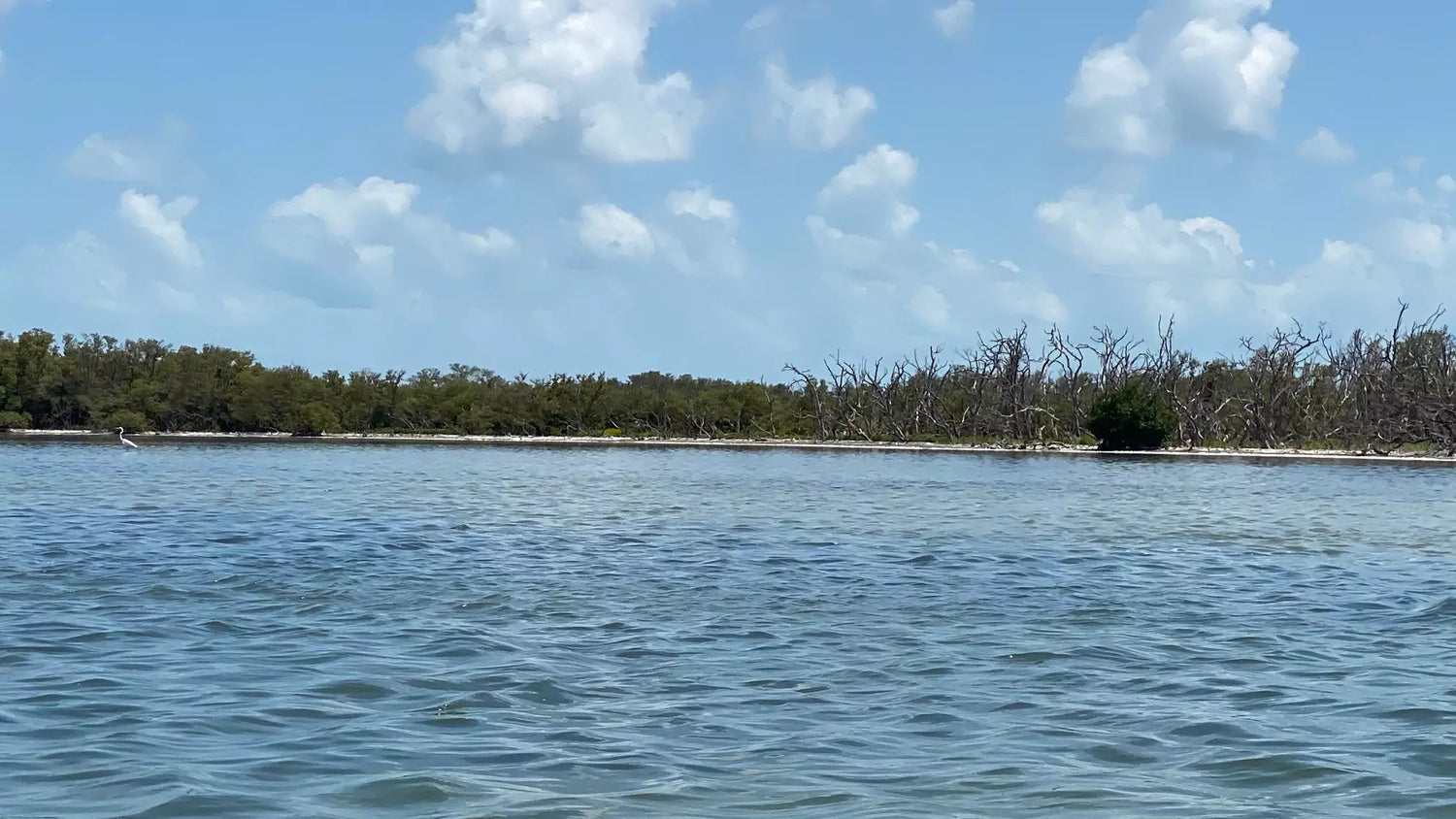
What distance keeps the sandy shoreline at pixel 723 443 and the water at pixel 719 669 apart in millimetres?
35730

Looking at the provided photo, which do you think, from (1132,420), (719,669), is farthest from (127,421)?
(719,669)

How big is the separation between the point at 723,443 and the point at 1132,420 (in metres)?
21.2

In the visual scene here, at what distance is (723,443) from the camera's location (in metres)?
71.3

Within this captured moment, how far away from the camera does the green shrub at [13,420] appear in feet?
272

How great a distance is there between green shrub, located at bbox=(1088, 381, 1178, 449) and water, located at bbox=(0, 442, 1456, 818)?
3714 cm

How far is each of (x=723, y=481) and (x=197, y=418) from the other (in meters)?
56.0

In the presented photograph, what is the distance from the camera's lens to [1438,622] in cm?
1170

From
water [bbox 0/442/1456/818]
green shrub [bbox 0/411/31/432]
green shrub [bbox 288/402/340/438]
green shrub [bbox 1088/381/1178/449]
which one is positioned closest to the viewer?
water [bbox 0/442/1456/818]

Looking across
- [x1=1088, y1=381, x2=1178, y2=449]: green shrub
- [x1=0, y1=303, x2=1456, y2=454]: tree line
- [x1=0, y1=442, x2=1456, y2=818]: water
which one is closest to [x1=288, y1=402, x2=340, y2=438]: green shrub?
[x1=0, y1=303, x2=1456, y2=454]: tree line

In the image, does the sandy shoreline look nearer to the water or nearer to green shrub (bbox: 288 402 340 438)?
green shrub (bbox: 288 402 340 438)

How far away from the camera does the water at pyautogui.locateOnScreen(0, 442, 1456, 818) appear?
6305 millimetres

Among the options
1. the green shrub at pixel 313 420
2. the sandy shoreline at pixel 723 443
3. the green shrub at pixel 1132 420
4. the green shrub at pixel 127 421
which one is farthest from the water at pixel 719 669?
the green shrub at pixel 127 421

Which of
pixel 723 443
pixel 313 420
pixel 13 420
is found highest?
pixel 313 420

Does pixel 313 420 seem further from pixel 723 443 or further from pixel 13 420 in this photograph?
pixel 723 443
